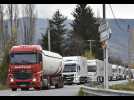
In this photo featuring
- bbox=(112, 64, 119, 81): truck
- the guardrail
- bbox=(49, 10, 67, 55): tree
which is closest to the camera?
the guardrail

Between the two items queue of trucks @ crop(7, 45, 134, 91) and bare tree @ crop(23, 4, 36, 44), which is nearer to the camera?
queue of trucks @ crop(7, 45, 134, 91)

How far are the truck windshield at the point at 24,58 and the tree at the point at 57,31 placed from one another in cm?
7542

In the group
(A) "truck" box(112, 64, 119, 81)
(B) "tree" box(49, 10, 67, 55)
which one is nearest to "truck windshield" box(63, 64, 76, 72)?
(A) "truck" box(112, 64, 119, 81)

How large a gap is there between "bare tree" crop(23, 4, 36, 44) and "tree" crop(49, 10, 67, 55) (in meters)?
27.4

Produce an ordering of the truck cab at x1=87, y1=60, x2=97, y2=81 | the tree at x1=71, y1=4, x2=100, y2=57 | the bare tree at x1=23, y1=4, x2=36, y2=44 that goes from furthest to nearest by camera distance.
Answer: the tree at x1=71, y1=4, x2=100, y2=57
the bare tree at x1=23, y1=4, x2=36, y2=44
the truck cab at x1=87, y1=60, x2=97, y2=81

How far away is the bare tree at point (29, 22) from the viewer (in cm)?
9025

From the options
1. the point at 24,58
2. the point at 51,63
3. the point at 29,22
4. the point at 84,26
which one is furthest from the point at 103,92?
the point at 84,26

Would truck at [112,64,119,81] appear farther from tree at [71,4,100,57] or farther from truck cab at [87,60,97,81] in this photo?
truck cab at [87,60,97,81]

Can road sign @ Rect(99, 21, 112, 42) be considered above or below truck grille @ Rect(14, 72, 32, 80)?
above

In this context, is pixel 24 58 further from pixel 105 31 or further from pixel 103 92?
pixel 103 92

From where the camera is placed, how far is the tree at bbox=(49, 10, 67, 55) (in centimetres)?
11931

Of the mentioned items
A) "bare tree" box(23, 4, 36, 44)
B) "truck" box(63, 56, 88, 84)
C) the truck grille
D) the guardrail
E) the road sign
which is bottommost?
the guardrail

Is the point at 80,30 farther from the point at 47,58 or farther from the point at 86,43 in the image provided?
the point at 47,58

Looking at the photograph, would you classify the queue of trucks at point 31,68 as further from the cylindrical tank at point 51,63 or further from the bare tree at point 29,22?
the bare tree at point 29,22
